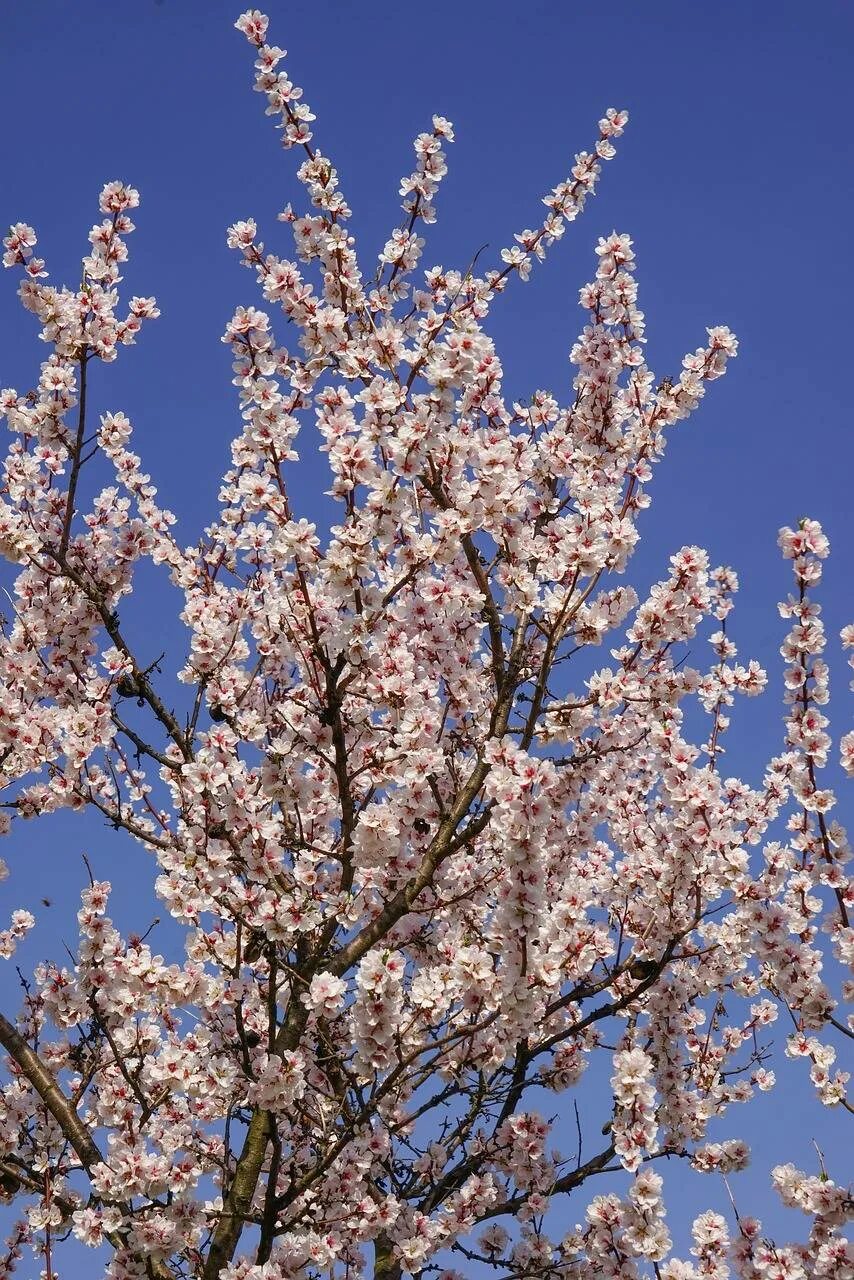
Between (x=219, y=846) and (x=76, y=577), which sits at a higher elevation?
(x=76, y=577)

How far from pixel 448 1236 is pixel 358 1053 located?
7.42 ft

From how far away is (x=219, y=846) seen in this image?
7.62m

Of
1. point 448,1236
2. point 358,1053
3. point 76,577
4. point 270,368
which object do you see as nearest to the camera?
point 358,1053

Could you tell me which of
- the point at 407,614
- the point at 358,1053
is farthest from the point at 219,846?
the point at 407,614

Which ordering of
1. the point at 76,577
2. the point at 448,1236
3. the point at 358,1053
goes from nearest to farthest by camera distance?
1. the point at 358,1053
2. the point at 448,1236
3. the point at 76,577

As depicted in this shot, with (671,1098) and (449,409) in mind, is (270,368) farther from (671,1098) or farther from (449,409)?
(671,1098)

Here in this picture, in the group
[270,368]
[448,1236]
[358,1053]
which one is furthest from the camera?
[448,1236]

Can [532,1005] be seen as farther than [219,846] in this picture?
No

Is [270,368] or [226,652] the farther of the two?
[226,652]

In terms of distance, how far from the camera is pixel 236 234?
8.34 meters

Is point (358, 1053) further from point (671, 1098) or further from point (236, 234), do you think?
point (236, 234)

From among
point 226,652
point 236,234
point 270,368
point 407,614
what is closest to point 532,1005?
point 407,614

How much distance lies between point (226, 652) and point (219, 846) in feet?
6.26

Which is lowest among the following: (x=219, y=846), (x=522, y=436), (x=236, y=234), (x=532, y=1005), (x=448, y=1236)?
(x=448, y=1236)
